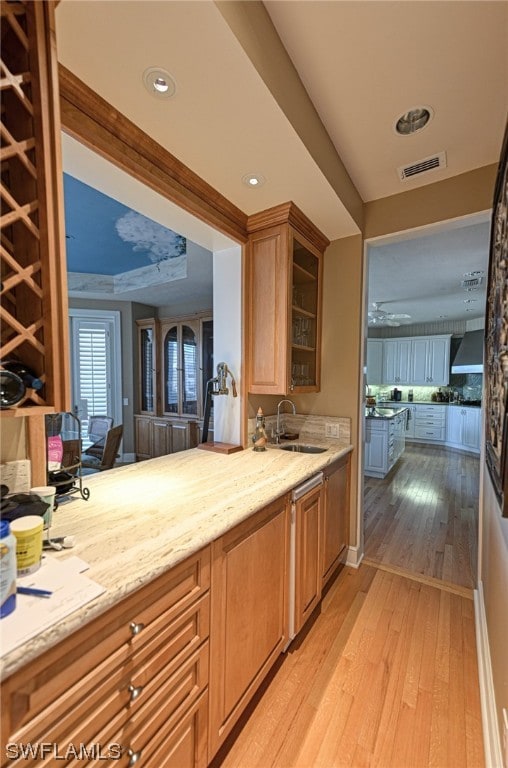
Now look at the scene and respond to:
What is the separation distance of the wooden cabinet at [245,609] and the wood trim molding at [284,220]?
66.8 inches

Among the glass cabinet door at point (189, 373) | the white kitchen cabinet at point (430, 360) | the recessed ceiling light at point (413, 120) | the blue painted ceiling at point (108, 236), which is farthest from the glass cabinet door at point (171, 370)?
the white kitchen cabinet at point (430, 360)

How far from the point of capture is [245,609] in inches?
49.4

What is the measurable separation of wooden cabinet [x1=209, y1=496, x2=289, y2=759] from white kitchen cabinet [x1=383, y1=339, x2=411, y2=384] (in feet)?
23.0

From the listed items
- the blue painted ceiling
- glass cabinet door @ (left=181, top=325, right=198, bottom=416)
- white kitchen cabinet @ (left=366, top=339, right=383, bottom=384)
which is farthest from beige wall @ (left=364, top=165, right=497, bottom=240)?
white kitchen cabinet @ (left=366, top=339, right=383, bottom=384)

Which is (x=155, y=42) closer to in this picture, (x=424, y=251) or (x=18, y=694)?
(x=18, y=694)

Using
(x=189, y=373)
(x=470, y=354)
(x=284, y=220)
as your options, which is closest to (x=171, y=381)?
(x=189, y=373)

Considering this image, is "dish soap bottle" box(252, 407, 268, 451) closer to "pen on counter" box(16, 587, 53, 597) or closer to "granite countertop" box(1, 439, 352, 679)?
"granite countertop" box(1, 439, 352, 679)

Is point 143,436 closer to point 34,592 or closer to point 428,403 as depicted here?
point 34,592

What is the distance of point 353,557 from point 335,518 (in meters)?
0.53

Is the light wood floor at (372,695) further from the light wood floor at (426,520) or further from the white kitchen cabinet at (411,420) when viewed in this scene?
the white kitchen cabinet at (411,420)

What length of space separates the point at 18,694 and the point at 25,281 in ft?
2.95

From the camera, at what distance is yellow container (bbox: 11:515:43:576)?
2.45ft

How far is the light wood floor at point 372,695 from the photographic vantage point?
1.23m

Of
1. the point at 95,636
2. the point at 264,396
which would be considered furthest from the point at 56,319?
the point at 264,396
